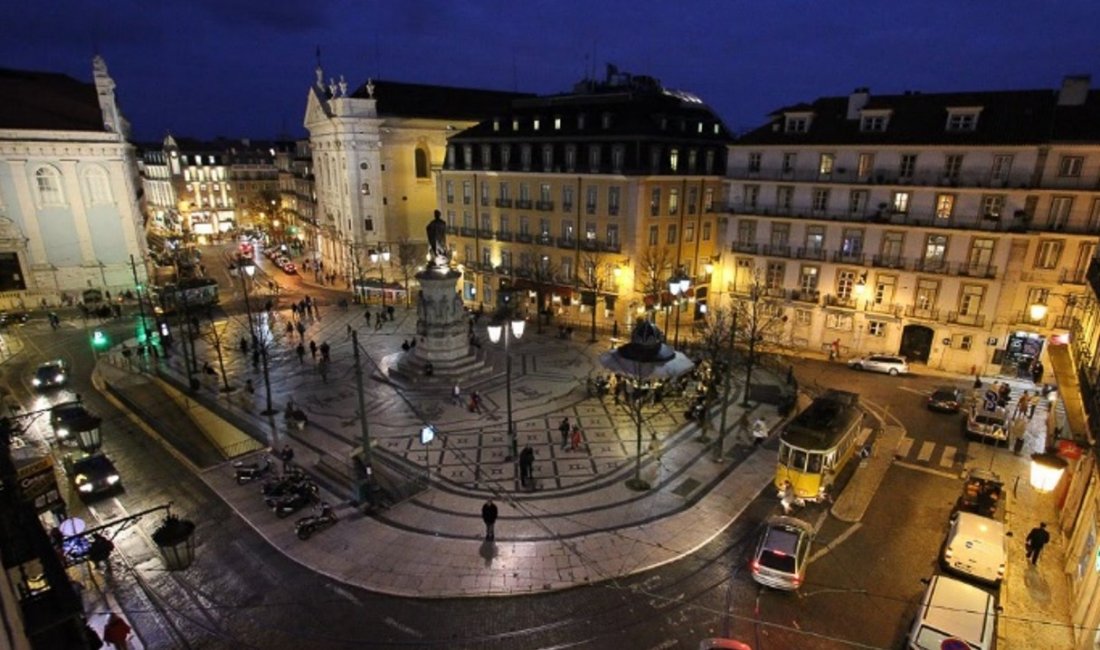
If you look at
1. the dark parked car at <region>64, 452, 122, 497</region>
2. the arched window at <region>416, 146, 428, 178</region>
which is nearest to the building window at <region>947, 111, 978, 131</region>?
the dark parked car at <region>64, 452, 122, 497</region>

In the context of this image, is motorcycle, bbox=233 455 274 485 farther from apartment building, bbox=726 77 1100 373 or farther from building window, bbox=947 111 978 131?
building window, bbox=947 111 978 131

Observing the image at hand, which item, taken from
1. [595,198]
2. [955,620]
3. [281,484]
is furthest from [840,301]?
[281,484]

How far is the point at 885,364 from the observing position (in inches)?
1369

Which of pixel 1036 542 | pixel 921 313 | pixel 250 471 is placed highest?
pixel 921 313

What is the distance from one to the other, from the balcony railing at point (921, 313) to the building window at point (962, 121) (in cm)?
1026

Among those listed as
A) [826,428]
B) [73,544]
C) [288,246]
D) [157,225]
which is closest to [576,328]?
[826,428]

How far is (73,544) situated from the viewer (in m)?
16.7

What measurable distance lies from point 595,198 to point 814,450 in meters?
27.3

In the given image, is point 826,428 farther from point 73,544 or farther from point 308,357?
point 308,357

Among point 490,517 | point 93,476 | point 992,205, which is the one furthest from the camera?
point 992,205

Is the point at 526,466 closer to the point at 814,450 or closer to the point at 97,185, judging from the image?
the point at 814,450

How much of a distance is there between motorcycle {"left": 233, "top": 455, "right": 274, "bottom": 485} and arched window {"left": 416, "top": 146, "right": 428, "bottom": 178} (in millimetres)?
45319

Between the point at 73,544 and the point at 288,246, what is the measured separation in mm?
79171

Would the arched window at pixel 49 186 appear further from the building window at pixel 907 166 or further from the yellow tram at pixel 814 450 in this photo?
the building window at pixel 907 166
